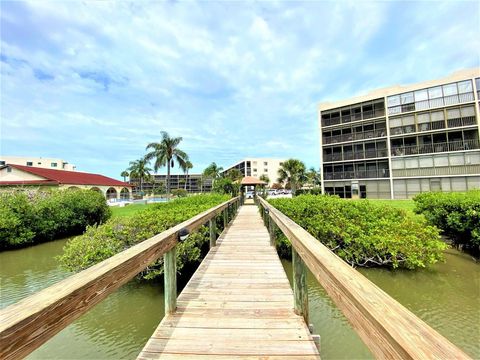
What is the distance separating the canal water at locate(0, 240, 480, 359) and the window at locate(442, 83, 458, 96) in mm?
21703

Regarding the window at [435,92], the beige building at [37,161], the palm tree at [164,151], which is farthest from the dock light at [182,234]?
the beige building at [37,161]

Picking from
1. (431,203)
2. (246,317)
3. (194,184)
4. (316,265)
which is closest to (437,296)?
(431,203)

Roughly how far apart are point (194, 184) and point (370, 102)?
84.8 meters

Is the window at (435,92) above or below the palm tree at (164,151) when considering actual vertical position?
above

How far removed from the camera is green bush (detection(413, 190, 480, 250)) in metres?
6.65

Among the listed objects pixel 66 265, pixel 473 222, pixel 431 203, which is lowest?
pixel 66 265

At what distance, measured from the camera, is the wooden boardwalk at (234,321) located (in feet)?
6.73

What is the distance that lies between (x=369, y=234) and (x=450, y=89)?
78.4 feet

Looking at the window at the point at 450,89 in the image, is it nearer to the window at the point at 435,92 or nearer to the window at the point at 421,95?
the window at the point at 435,92

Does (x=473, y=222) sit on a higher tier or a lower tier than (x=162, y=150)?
lower

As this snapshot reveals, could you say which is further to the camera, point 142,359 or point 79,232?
point 79,232

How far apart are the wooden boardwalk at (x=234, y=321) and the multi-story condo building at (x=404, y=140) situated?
82.8ft

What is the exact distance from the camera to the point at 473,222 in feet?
22.3

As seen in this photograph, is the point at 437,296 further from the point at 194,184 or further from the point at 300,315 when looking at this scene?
the point at 194,184
